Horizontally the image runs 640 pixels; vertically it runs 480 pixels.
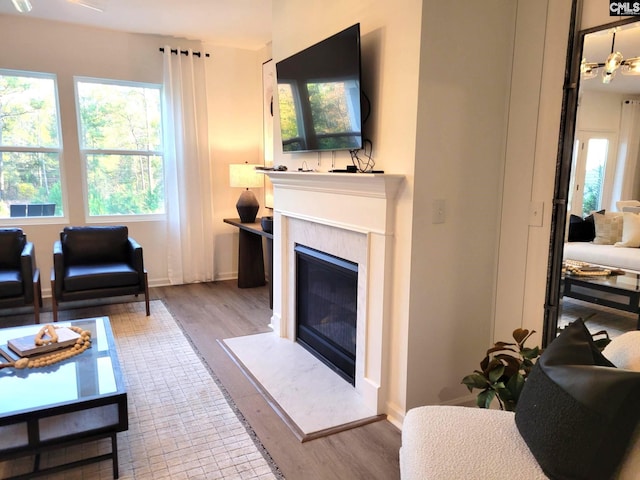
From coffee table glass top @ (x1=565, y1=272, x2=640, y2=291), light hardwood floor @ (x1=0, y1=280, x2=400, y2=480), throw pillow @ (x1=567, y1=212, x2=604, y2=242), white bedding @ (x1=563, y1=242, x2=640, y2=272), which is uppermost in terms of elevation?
throw pillow @ (x1=567, y1=212, x2=604, y2=242)

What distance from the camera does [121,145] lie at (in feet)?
16.2

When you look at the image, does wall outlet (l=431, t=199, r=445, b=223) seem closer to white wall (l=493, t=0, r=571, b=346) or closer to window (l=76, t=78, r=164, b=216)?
white wall (l=493, t=0, r=571, b=346)

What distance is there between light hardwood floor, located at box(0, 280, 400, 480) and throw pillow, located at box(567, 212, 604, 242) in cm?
131

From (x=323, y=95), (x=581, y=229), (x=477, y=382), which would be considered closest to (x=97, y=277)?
(x=323, y=95)

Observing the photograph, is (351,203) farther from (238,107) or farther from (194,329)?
(238,107)

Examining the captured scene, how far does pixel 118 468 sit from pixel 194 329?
183 centimetres

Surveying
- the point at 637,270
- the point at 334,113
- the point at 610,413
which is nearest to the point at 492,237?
the point at 637,270

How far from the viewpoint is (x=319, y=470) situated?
6.70 ft

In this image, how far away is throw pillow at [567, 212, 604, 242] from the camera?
210cm

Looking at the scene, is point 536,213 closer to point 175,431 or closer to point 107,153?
point 175,431

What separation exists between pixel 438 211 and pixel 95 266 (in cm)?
322

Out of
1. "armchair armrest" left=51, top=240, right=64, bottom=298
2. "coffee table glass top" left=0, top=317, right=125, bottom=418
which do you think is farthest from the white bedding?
"armchair armrest" left=51, top=240, right=64, bottom=298

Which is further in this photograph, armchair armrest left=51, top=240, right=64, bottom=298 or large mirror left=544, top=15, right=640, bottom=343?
armchair armrest left=51, top=240, right=64, bottom=298

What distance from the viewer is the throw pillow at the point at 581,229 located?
210 centimetres
